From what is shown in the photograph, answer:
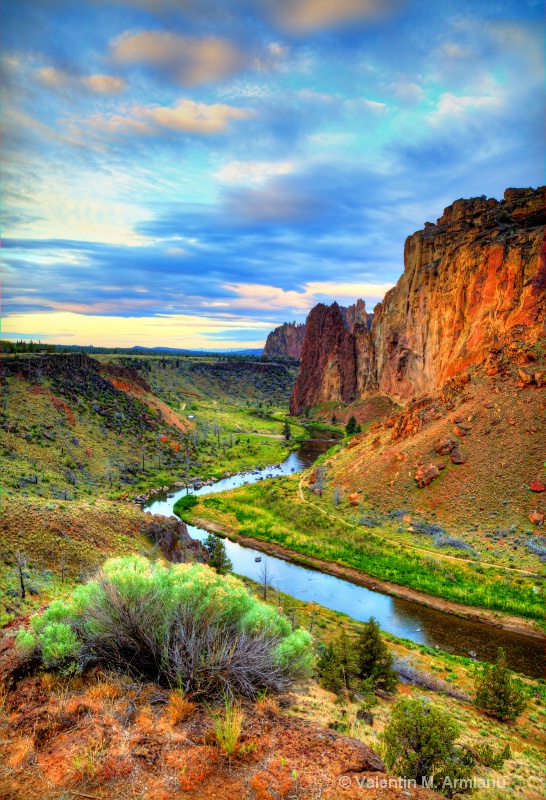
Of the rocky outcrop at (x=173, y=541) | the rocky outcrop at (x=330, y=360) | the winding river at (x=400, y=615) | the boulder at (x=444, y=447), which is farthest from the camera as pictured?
the rocky outcrop at (x=330, y=360)

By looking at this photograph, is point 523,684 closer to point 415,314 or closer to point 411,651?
point 411,651

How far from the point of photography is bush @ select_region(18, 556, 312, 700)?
8828 millimetres

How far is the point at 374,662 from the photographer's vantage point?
741 inches

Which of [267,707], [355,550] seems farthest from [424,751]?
[355,550]

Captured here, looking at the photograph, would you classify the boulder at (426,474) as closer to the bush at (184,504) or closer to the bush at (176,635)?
the bush at (184,504)

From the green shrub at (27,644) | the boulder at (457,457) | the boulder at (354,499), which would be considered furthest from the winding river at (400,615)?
the green shrub at (27,644)

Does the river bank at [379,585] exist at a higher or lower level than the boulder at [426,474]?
lower

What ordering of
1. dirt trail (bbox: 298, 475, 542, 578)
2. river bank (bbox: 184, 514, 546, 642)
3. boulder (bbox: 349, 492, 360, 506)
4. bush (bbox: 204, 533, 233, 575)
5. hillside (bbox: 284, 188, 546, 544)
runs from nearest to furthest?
river bank (bbox: 184, 514, 546, 642)
bush (bbox: 204, 533, 233, 575)
dirt trail (bbox: 298, 475, 542, 578)
hillside (bbox: 284, 188, 546, 544)
boulder (bbox: 349, 492, 360, 506)

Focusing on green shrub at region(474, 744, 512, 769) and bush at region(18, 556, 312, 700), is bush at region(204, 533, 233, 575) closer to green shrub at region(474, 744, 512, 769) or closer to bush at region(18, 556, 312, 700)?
green shrub at region(474, 744, 512, 769)

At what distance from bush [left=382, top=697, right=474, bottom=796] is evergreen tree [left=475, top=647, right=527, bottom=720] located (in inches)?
339

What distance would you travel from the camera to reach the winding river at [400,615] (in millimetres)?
25484

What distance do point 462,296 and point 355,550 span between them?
40.7m

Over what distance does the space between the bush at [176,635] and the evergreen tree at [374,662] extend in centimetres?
994

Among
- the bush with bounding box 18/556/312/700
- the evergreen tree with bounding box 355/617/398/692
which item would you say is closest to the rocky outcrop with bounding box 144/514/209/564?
the evergreen tree with bounding box 355/617/398/692
